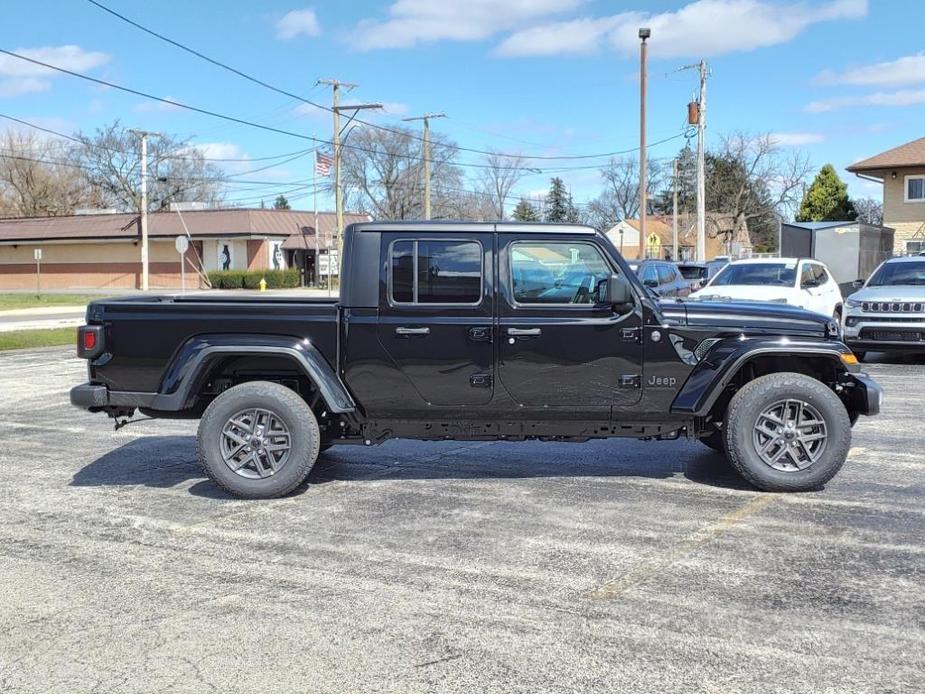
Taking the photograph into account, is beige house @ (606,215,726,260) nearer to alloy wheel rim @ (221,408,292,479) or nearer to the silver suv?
the silver suv

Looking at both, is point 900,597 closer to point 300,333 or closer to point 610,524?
point 610,524

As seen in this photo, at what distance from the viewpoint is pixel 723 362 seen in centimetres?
602

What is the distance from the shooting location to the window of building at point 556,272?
611 centimetres

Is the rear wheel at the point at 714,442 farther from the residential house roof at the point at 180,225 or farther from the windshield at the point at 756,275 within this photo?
the residential house roof at the point at 180,225

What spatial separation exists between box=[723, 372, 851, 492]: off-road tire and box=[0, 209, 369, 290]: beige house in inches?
1872

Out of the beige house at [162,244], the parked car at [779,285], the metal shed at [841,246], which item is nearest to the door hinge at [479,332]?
the parked car at [779,285]

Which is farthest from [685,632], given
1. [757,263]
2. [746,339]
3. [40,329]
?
[40,329]

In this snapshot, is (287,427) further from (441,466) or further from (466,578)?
(466,578)

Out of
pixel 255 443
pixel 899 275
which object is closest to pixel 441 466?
pixel 255 443

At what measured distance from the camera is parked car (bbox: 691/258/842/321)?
49.7ft

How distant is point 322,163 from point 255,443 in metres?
36.5

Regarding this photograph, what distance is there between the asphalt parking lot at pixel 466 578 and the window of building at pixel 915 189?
33.3 metres

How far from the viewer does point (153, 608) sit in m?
4.23

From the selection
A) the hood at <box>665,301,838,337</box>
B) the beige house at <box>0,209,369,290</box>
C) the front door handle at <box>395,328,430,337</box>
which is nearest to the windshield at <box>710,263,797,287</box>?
the hood at <box>665,301,838,337</box>
